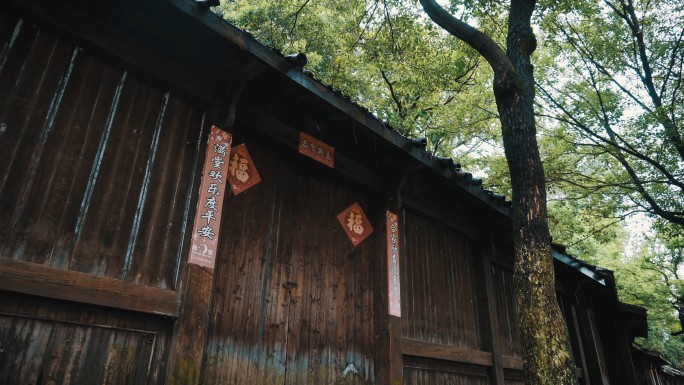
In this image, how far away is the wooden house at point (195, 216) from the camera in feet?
11.9

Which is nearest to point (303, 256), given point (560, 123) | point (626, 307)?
point (560, 123)

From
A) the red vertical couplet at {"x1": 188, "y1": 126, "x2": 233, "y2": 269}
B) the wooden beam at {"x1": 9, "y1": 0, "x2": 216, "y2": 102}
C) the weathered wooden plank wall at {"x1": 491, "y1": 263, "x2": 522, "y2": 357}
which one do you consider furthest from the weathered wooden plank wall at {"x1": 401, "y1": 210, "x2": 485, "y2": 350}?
the wooden beam at {"x1": 9, "y1": 0, "x2": 216, "y2": 102}

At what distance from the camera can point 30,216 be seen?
3570 millimetres

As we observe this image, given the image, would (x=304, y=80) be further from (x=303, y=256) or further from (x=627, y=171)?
(x=627, y=171)

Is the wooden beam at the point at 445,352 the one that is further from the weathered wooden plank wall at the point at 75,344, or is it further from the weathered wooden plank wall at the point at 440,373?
the weathered wooden plank wall at the point at 75,344

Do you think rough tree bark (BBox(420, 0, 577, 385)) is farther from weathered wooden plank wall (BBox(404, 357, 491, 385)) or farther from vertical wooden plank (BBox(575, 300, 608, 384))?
vertical wooden plank (BBox(575, 300, 608, 384))

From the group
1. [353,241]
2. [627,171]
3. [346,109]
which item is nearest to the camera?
[346,109]

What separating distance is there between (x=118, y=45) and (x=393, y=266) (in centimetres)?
460

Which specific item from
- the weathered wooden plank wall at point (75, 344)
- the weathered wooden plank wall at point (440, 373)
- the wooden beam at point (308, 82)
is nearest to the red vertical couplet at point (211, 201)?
the weathered wooden plank wall at point (75, 344)

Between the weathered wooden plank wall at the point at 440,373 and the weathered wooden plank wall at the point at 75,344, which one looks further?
the weathered wooden plank wall at the point at 440,373

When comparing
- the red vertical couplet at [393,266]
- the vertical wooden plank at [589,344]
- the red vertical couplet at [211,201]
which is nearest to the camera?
the red vertical couplet at [211,201]

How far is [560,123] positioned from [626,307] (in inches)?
257

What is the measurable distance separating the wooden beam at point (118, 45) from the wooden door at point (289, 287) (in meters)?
1.01

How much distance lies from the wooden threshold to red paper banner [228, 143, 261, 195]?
3.26 metres
